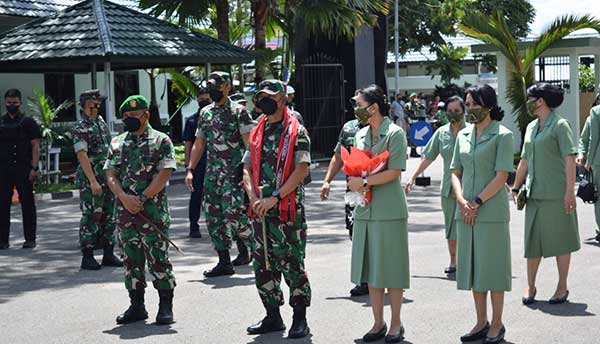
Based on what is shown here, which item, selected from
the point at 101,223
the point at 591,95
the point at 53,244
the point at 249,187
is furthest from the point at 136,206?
the point at 591,95

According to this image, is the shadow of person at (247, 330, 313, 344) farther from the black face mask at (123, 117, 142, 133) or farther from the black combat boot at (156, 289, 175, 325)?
the black face mask at (123, 117, 142, 133)

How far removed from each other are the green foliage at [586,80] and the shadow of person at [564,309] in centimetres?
2231

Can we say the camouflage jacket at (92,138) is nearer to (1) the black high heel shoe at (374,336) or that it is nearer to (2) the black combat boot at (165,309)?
(2) the black combat boot at (165,309)

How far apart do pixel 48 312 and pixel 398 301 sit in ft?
10.7

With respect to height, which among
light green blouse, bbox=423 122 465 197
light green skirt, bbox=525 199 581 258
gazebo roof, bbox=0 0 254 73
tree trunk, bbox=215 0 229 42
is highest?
tree trunk, bbox=215 0 229 42

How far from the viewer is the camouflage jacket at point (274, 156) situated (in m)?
7.20

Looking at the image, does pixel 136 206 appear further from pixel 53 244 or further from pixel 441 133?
pixel 53 244

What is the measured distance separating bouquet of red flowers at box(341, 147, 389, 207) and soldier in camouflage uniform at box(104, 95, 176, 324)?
5.16 feet

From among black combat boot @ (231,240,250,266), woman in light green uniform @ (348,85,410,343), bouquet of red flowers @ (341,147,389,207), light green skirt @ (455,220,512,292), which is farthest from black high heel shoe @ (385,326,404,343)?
black combat boot @ (231,240,250,266)

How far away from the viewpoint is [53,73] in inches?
1029

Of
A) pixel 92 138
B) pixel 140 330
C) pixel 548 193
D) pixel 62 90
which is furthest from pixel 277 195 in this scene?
pixel 62 90

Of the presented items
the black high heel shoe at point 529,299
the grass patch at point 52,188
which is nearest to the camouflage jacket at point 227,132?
the black high heel shoe at point 529,299

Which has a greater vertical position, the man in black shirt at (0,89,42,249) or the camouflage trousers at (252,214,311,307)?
the man in black shirt at (0,89,42,249)

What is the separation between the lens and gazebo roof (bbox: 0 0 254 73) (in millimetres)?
20156
